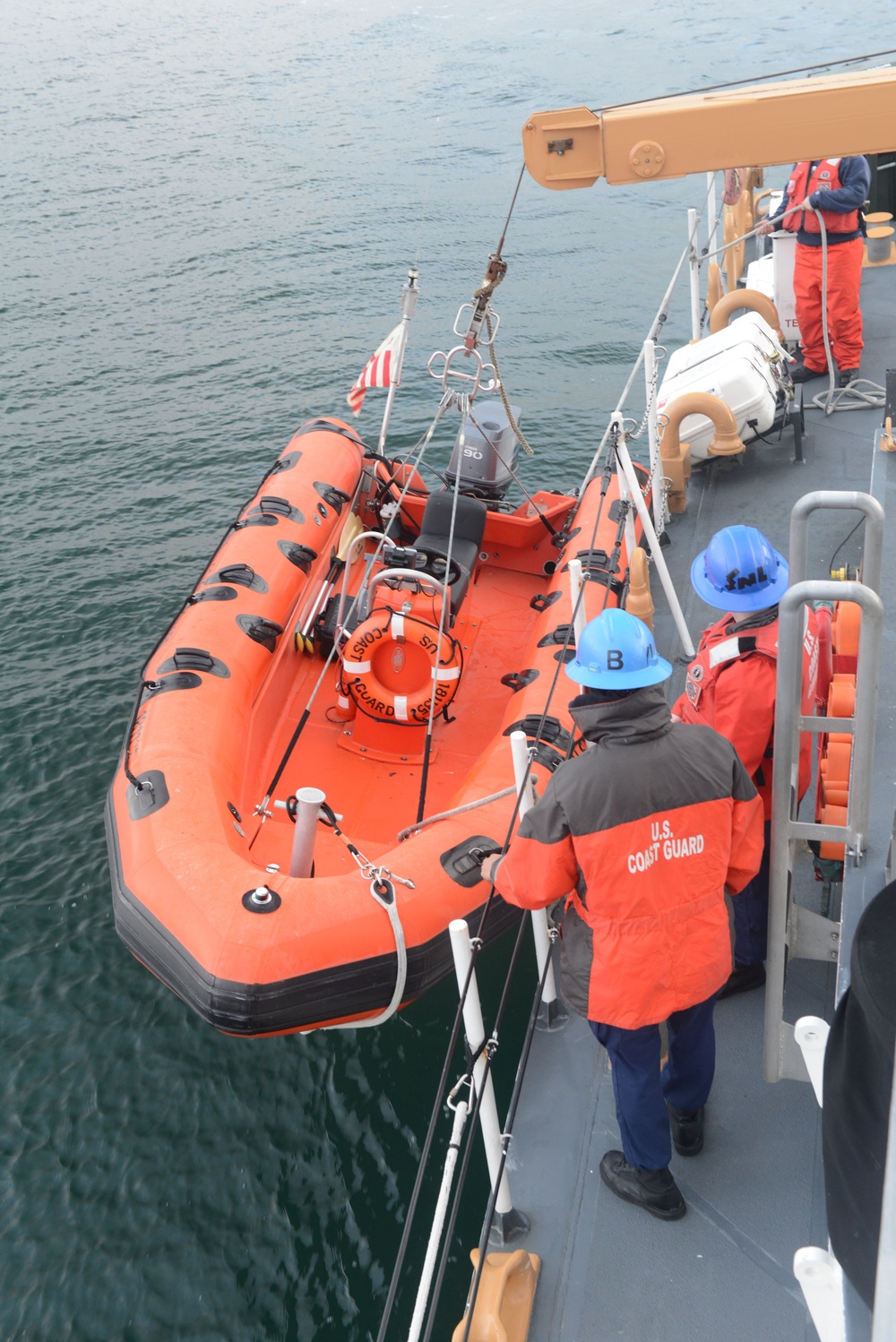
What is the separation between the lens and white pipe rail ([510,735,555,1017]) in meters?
2.65

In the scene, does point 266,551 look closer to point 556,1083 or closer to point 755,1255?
point 556,1083

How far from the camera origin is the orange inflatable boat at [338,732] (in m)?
3.56

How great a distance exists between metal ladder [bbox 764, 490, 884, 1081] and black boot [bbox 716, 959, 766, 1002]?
492mm

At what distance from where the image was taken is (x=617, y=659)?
84.5 inches

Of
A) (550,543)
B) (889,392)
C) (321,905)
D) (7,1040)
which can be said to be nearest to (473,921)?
(321,905)

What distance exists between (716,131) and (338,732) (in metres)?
3.08

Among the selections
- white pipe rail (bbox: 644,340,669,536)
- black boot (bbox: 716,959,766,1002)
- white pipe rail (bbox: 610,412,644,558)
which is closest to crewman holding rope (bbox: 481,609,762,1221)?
black boot (bbox: 716,959,766,1002)

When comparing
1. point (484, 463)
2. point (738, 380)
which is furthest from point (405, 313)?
point (738, 380)

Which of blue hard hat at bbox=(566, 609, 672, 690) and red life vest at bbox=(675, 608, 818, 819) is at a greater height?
blue hard hat at bbox=(566, 609, 672, 690)

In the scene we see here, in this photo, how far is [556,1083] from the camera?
2875 millimetres

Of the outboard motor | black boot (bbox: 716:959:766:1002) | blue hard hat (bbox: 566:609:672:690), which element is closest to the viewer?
blue hard hat (bbox: 566:609:672:690)

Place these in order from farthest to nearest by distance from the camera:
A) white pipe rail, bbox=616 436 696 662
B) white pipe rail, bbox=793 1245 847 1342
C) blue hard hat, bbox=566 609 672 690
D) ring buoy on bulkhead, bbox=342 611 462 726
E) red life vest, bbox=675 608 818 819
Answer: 1. ring buoy on bulkhead, bbox=342 611 462 726
2. white pipe rail, bbox=616 436 696 662
3. red life vest, bbox=675 608 818 819
4. blue hard hat, bbox=566 609 672 690
5. white pipe rail, bbox=793 1245 847 1342

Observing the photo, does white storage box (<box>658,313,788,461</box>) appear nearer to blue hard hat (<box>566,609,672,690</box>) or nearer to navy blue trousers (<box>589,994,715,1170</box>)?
blue hard hat (<box>566,609,672,690</box>)

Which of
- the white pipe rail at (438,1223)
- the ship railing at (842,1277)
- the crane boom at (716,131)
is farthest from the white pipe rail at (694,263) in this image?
the ship railing at (842,1277)
